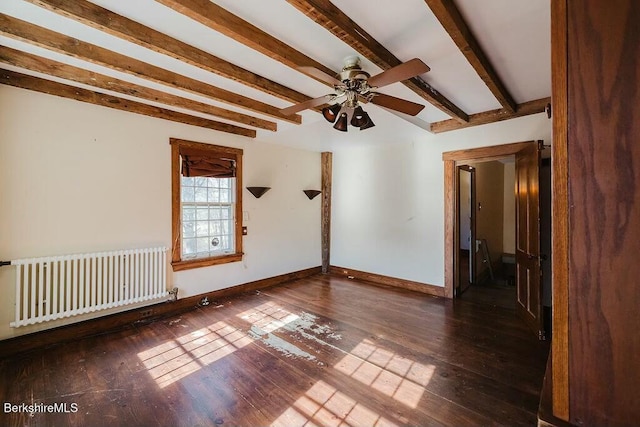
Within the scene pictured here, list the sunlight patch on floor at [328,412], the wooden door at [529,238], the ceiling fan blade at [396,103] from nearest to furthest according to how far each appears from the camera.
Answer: the sunlight patch on floor at [328,412], the ceiling fan blade at [396,103], the wooden door at [529,238]

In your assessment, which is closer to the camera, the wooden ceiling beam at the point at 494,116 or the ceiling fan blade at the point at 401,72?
the ceiling fan blade at the point at 401,72

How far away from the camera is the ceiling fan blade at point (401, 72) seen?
5.72ft

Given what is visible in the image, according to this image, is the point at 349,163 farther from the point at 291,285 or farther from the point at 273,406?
the point at 273,406

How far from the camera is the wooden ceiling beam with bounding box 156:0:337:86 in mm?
1687

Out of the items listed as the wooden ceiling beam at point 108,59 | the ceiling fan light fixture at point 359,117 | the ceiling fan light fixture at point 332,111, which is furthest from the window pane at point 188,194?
the ceiling fan light fixture at point 359,117

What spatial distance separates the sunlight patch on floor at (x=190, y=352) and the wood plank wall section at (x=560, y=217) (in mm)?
2570

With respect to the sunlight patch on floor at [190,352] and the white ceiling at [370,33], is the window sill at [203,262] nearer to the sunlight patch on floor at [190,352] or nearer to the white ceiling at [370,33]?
the sunlight patch on floor at [190,352]

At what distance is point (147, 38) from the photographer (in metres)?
2.04

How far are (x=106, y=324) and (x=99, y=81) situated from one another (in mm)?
2631

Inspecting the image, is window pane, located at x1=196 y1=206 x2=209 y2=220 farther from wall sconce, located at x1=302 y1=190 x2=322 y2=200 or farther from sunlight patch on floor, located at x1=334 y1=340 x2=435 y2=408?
sunlight patch on floor, located at x1=334 y1=340 x2=435 y2=408

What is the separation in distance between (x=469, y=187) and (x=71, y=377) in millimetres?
5882

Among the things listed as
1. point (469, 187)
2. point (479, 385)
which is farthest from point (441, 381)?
point (469, 187)

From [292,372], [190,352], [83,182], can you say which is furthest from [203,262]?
[292,372]

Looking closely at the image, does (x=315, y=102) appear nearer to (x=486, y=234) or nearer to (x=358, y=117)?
(x=358, y=117)
